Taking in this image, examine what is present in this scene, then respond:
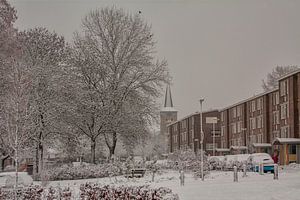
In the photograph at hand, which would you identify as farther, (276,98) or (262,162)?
(276,98)

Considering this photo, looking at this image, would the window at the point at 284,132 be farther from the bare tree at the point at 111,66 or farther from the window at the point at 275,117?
the bare tree at the point at 111,66

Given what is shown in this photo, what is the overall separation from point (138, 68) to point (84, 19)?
6574 mm

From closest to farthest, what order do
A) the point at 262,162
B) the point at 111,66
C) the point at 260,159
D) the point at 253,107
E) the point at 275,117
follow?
the point at 262,162 → the point at 260,159 → the point at 111,66 → the point at 275,117 → the point at 253,107

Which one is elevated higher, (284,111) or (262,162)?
(284,111)

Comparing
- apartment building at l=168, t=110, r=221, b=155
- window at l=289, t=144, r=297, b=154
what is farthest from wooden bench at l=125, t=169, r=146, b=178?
apartment building at l=168, t=110, r=221, b=155

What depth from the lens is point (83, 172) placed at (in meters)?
34.0

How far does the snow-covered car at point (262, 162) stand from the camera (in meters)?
35.3

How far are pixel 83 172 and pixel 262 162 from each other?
12.7 m

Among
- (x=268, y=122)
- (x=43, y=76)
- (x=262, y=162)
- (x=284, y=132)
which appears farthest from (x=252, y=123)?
(x=43, y=76)

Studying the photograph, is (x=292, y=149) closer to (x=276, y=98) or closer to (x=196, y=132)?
(x=276, y=98)

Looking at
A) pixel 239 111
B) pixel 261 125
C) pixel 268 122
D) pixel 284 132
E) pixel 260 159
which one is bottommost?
pixel 260 159

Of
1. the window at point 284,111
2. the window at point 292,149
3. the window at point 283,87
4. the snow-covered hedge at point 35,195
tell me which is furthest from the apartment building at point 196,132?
the snow-covered hedge at point 35,195

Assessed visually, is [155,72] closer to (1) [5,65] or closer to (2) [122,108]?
(2) [122,108]

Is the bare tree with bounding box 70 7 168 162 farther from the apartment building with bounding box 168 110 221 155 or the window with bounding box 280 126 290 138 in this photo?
the apartment building with bounding box 168 110 221 155
